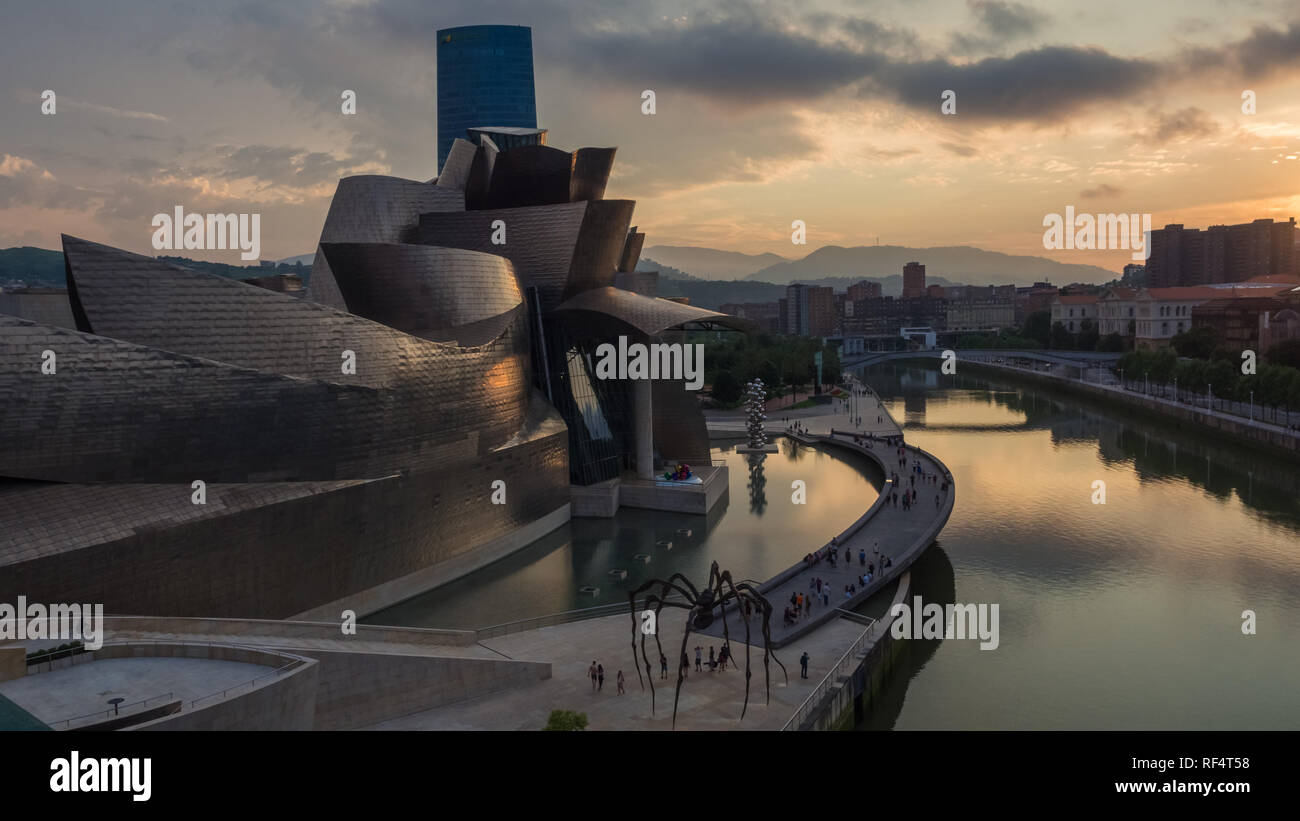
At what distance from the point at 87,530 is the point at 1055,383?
96.5m

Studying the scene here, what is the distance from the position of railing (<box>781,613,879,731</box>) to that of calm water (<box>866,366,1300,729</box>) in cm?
131

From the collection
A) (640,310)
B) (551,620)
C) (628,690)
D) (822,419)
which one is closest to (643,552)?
(551,620)

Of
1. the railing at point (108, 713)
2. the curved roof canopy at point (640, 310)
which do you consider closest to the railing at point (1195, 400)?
the curved roof canopy at point (640, 310)

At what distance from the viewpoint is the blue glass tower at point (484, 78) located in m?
156

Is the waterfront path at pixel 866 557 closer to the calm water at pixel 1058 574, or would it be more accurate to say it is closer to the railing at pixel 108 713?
the calm water at pixel 1058 574

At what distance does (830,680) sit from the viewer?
65.1ft

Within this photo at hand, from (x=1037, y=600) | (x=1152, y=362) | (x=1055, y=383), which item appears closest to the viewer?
(x=1037, y=600)

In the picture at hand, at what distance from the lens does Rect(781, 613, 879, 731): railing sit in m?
18.0

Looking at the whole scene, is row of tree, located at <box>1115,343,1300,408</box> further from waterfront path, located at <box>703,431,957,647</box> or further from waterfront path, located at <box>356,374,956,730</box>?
waterfront path, located at <box>356,374,956,730</box>

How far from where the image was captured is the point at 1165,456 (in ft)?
179

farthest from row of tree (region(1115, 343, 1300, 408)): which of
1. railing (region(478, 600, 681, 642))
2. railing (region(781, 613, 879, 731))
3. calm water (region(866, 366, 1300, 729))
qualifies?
railing (region(478, 600, 681, 642))

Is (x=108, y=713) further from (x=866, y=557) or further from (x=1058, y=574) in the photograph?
(x=1058, y=574)
